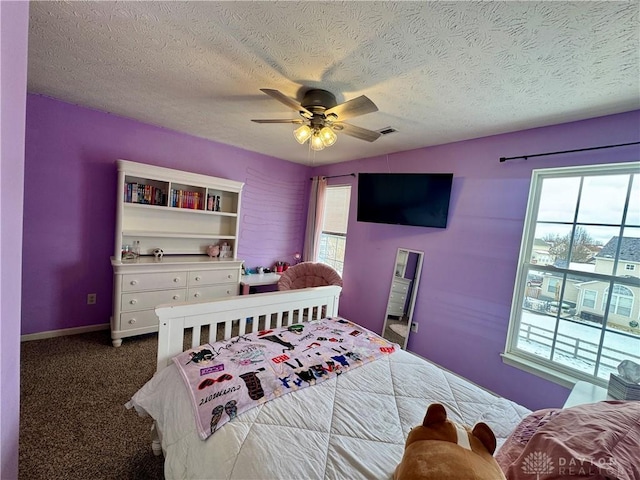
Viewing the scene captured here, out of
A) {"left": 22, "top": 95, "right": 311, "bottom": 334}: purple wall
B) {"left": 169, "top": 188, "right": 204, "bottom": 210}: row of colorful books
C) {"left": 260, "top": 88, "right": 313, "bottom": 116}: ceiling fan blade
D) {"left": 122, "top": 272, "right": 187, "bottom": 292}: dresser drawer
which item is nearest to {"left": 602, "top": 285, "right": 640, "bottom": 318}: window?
{"left": 260, "top": 88, "right": 313, "bottom": 116}: ceiling fan blade

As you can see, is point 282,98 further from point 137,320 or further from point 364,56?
point 137,320

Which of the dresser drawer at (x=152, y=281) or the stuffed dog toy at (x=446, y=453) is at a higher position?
the stuffed dog toy at (x=446, y=453)

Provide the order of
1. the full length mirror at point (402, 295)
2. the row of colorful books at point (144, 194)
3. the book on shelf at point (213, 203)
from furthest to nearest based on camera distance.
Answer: the book on shelf at point (213, 203) → the full length mirror at point (402, 295) → the row of colorful books at point (144, 194)

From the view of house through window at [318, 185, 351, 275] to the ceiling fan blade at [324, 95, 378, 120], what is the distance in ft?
7.27

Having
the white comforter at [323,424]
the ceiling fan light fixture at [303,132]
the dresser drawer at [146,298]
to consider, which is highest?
the ceiling fan light fixture at [303,132]

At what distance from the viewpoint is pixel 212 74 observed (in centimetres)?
173

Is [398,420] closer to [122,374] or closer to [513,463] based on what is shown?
[513,463]

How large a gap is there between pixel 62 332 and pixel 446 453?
12.1 feet

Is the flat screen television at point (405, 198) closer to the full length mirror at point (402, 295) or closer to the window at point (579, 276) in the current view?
the full length mirror at point (402, 295)

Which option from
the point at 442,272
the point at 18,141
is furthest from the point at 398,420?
the point at 442,272

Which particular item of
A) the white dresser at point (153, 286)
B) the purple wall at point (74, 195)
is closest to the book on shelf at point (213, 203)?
the purple wall at point (74, 195)

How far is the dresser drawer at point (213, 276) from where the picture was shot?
9.91ft

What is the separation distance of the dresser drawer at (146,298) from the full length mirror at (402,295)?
2.43 metres

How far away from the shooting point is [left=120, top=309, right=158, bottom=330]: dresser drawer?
2.63 meters
